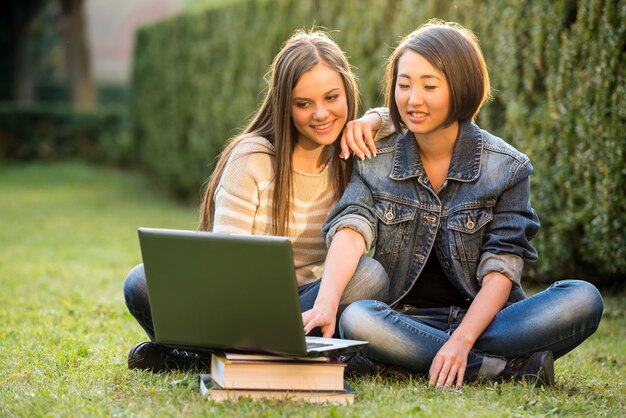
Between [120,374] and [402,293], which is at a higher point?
[402,293]

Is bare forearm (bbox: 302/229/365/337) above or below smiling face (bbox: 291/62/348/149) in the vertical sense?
below

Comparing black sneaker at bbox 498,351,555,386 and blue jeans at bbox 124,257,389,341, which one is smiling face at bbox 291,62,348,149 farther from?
black sneaker at bbox 498,351,555,386

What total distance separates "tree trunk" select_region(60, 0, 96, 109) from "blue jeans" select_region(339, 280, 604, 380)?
1963 cm

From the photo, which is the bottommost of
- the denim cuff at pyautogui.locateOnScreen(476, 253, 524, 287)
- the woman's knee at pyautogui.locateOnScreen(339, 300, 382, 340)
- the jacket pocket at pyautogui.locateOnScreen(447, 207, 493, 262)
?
the woman's knee at pyautogui.locateOnScreen(339, 300, 382, 340)

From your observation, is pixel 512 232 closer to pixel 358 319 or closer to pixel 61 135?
pixel 358 319

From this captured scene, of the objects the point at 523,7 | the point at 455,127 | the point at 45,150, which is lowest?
the point at 45,150

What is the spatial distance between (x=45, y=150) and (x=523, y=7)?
15.9 metres

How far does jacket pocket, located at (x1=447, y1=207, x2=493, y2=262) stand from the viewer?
3436 millimetres

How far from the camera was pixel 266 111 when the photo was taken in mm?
3805

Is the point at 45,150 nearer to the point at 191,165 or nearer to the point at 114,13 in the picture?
the point at 191,165

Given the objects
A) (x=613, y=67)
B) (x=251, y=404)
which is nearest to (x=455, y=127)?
(x=251, y=404)

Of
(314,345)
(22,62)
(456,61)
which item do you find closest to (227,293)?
(314,345)

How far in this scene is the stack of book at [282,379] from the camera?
2914 mm

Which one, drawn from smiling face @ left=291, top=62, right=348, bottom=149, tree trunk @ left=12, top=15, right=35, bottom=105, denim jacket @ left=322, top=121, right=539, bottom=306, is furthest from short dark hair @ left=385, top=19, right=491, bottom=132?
tree trunk @ left=12, top=15, right=35, bottom=105
